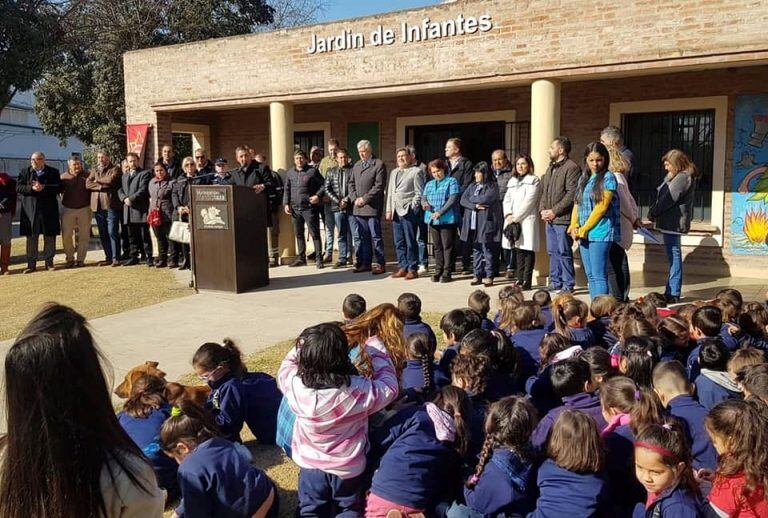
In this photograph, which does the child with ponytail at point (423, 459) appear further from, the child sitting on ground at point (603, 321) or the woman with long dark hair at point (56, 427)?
the child sitting on ground at point (603, 321)

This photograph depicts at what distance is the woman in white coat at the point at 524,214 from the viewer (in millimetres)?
9031

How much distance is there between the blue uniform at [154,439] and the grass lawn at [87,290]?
16.2 ft

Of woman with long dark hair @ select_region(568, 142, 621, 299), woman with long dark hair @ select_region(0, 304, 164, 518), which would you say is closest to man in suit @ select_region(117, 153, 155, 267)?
woman with long dark hair @ select_region(568, 142, 621, 299)

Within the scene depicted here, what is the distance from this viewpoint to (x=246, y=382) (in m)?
4.37

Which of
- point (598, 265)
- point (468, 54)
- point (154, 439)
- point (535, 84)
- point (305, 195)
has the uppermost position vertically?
point (468, 54)

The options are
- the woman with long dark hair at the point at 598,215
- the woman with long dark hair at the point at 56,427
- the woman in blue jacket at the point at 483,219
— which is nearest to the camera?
the woman with long dark hair at the point at 56,427

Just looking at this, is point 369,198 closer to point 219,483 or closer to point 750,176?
point 750,176

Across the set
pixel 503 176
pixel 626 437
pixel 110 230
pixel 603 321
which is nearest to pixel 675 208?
pixel 503 176

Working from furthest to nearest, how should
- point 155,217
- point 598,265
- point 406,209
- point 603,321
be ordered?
point 155,217 → point 406,209 → point 598,265 → point 603,321

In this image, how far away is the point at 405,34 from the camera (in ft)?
35.4

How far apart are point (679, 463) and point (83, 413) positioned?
2194 millimetres

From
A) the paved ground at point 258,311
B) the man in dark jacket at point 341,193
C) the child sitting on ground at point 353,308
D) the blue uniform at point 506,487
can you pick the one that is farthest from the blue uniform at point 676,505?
the man in dark jacket at point 341,193

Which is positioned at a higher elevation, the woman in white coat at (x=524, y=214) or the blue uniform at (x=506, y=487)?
the woman in white coat at (x=524, y=214)

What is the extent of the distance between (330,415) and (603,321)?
9.58ft
